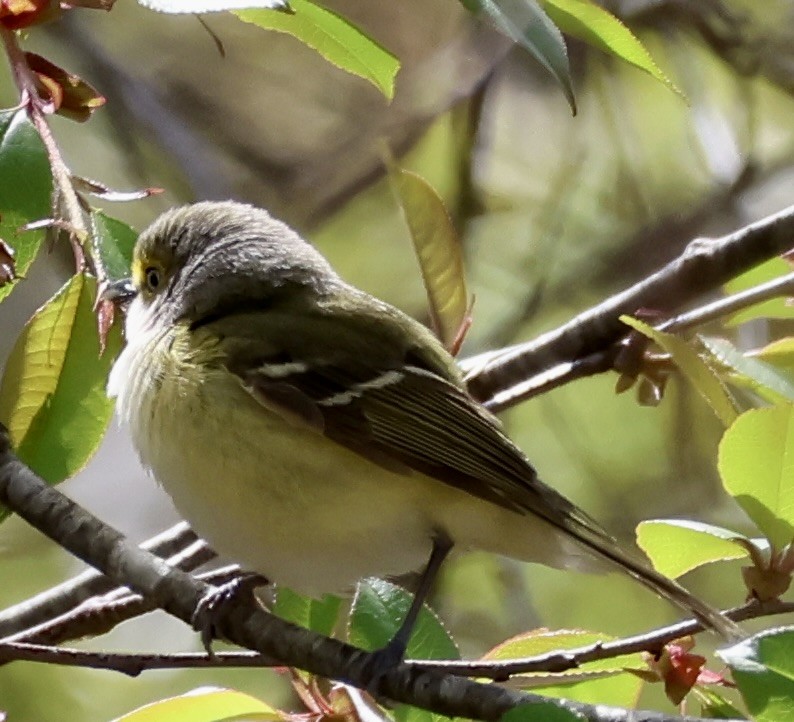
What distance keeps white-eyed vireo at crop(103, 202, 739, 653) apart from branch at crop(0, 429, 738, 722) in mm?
170

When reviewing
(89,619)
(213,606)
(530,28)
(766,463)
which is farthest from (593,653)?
(89,619)

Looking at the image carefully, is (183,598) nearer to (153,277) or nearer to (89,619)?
(89,619)

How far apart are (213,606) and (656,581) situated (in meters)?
0.55

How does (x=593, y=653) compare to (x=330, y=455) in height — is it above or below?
above

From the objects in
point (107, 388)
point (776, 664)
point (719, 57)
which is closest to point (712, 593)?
point (719, 57)

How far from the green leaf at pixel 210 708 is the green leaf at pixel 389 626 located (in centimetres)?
15

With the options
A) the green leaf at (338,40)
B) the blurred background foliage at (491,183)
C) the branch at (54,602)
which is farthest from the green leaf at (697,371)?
the blurred background foliage at (491,183)

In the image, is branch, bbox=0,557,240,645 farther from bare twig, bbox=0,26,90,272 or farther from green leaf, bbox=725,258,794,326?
green leaf, bbox=725,258,794,326

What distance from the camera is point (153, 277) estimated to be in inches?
85.8

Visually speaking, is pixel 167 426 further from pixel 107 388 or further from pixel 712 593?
pixel 712 593

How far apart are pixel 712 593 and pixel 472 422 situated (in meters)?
2.20

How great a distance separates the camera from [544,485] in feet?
5.78

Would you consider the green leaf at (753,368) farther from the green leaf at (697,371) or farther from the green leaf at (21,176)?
the green leaf at (21,176)

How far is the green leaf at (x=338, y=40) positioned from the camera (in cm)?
153
